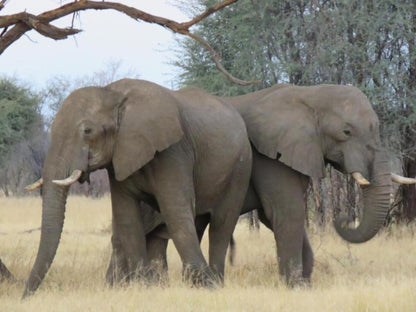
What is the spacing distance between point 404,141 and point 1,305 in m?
9.66

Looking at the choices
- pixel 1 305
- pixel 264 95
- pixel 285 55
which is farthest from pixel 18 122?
pixel 1 305

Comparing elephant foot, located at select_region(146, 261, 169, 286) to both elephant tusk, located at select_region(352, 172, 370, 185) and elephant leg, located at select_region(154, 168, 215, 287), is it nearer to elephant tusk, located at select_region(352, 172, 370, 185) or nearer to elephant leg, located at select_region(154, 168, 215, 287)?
elephant leg, located at select_region(154, 168, 215, 287)

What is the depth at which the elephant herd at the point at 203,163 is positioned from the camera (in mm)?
8258

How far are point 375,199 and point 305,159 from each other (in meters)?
0.86

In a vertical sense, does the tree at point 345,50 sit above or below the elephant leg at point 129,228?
above

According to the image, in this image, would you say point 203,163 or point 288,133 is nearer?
point 203,163

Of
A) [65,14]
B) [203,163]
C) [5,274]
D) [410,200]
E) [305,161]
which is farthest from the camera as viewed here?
[410,200]

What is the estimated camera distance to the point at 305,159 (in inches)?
377

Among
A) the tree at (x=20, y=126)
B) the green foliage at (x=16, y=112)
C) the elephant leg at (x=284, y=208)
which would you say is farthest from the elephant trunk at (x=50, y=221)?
the green foliage at (x=16, y=112)

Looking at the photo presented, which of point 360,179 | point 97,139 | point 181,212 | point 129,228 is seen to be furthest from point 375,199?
point 97,139

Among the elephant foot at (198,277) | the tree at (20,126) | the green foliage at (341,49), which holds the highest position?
the tree at (20,126)

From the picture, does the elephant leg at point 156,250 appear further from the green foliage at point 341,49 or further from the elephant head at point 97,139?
the green foliage at point 341,49

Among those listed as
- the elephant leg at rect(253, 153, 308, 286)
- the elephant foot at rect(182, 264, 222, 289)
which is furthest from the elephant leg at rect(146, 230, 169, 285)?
the elephant leg at rect(253, 153, 308, 286)

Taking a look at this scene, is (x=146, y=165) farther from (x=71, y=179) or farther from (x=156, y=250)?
(x=156, y=250)
